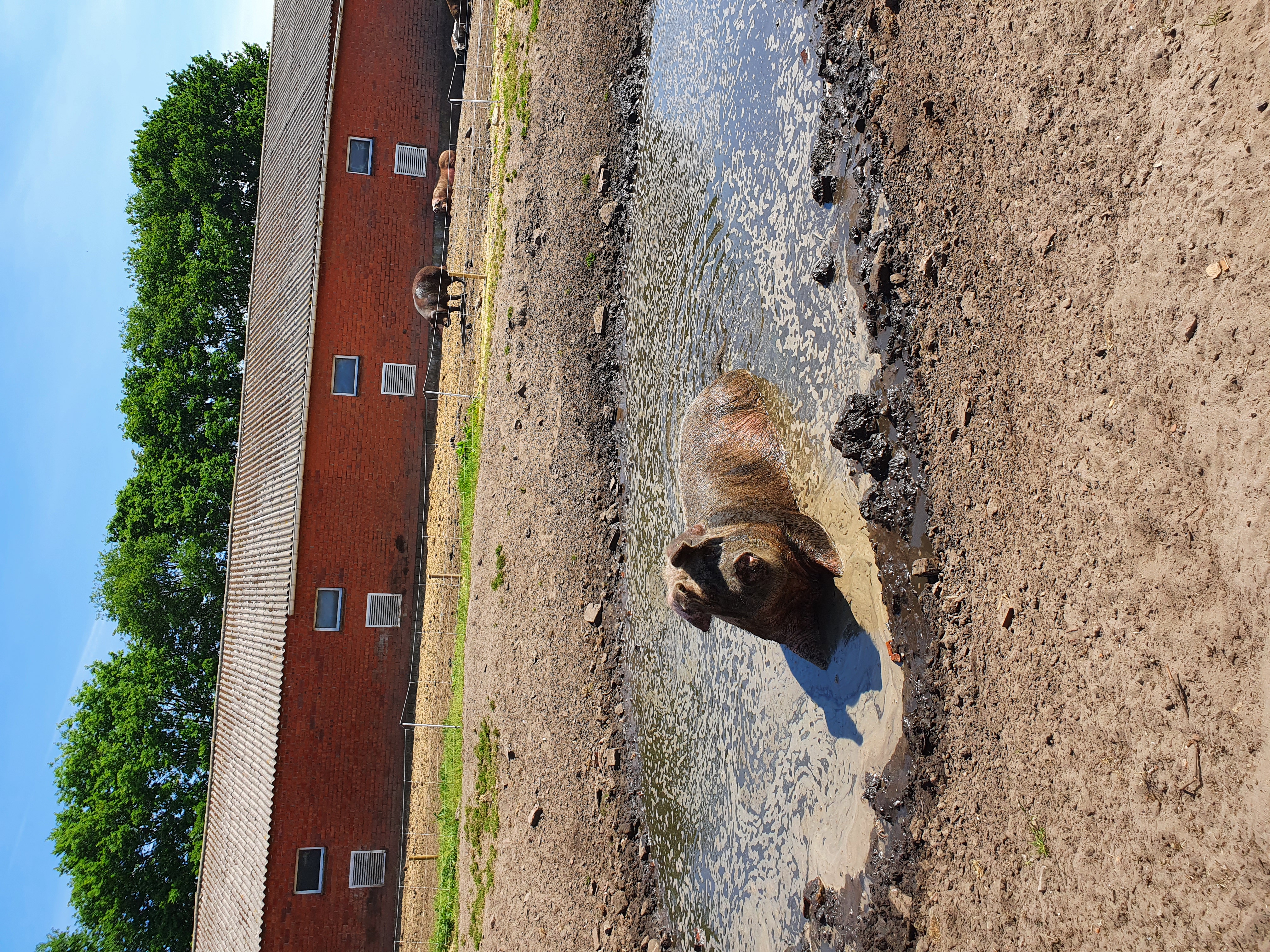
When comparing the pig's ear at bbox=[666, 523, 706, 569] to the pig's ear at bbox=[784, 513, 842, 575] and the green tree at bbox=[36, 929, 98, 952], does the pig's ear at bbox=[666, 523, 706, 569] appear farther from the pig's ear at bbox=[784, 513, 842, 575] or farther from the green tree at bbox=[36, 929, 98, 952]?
the green tree at bbox=[36, 929, 98, 952]

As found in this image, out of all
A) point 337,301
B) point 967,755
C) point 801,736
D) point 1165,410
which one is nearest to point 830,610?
point 801,736

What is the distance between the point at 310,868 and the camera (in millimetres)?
13867

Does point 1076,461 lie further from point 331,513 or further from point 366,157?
point 366,157

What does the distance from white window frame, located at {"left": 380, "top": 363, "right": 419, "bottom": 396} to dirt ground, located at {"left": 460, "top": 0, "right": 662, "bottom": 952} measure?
355 centimetres

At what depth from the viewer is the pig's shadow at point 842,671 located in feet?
20.2

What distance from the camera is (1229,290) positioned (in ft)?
13.0

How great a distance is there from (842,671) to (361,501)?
1083 centimetres

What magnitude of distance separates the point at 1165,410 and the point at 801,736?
365 centimetres

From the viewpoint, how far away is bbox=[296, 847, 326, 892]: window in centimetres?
1378

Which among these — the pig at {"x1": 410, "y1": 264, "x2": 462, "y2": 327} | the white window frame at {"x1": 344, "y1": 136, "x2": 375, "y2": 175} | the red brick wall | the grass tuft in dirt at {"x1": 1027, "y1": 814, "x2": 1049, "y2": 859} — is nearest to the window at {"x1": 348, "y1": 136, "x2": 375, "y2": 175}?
the white window frame at {"x1": 344, "y1": 136, "x2": 375, "y2": 175}

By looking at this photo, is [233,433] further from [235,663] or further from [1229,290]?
[1229,290]

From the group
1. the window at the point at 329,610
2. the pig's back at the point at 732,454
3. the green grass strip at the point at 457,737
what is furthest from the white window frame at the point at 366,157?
the pig's back at the point at 732,454

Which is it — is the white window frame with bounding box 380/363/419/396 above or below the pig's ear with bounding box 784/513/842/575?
above

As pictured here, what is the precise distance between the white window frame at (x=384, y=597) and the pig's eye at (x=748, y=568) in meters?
10.2
